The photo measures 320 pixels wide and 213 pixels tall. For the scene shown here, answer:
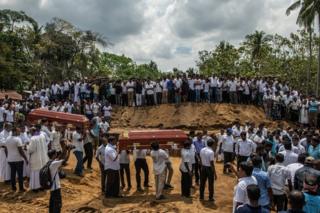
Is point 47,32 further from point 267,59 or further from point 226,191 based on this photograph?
point 226,191

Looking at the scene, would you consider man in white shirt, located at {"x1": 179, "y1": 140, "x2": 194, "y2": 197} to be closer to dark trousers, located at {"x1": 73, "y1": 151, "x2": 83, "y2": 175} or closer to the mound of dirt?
dark trousers, located at {"x1": 73, "y1": 151, "x2": 83, "y2": 175}

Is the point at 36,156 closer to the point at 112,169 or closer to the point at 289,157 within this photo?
the point at 112,169

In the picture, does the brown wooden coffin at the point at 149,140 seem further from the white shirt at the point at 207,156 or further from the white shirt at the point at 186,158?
the white shirt at the point at 207,156

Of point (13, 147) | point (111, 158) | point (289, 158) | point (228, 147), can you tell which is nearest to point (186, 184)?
point (111, 158)

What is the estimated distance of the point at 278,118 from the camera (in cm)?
2267

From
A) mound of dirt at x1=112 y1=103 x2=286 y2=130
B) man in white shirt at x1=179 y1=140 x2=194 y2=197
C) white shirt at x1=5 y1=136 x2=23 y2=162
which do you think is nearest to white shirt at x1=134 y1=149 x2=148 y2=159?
man in white shirt at x1=179 y1=140 x2=194 y2=197

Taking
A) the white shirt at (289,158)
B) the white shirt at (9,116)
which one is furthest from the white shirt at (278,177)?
the white shirt at (9,116)

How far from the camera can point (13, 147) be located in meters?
11.3

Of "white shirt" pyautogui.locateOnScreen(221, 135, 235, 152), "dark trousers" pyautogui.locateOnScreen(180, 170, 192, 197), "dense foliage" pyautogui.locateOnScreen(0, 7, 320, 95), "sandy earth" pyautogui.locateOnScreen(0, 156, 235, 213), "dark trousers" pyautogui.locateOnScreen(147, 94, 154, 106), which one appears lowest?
"sandy earth" pyautogui.locateOnScreen(0, 156, 235, 213)

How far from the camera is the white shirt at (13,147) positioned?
11258 mm

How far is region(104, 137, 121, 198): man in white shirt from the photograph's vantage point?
36.8 ft

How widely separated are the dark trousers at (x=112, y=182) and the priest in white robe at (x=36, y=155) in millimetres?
1713

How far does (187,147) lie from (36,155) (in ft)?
12.6

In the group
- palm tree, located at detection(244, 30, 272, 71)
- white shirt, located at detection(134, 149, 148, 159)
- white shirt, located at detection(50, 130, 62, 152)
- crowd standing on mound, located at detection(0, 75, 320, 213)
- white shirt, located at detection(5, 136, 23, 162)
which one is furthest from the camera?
palm tree, located at detection(244, 30, 272, 71)
